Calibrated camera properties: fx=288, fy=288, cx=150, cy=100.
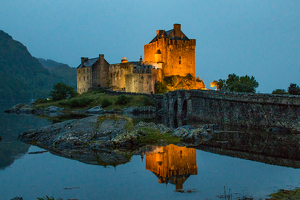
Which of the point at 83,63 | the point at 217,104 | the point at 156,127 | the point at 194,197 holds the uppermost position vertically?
the point at 83,63

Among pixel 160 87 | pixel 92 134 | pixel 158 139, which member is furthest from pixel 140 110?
pixel 92 134

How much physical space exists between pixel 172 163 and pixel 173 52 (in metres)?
61.7

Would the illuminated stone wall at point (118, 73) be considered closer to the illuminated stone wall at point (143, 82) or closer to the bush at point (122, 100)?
the illuminated stone wall at point (143, 82)

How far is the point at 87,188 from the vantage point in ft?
42.3

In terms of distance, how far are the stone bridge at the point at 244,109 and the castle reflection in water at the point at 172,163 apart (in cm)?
1096

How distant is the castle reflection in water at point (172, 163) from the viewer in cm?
1422

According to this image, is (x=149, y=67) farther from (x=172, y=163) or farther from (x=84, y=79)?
(x=172, y=163)

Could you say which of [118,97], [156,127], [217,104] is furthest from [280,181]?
[118,97]

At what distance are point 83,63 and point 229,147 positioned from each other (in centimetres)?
7179

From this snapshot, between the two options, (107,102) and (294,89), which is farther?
(107,102)

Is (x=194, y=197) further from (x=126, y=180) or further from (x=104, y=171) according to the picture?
(x=104, y=171)

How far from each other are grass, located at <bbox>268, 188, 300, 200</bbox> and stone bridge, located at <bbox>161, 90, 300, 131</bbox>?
14978 millimetres

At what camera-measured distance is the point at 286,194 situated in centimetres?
1102

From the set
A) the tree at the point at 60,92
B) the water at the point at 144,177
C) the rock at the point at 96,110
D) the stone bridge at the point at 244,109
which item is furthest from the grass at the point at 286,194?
the tree at the point at 60,92
